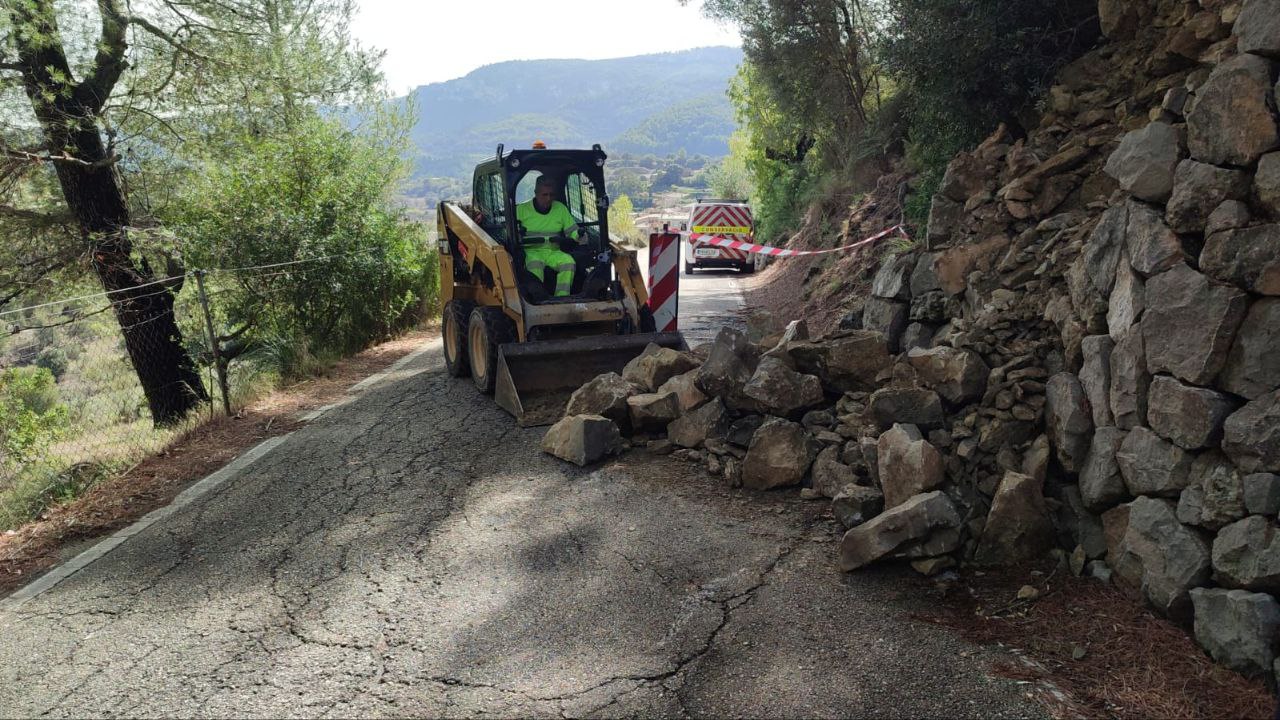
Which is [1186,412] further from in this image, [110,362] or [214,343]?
[110,362]

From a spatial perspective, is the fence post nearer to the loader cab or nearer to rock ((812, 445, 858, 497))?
the loader cab

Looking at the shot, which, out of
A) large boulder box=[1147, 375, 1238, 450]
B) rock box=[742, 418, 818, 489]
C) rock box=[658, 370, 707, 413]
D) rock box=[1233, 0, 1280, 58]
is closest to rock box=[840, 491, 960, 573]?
large boulder box=[1147, 375, 1238, 450]

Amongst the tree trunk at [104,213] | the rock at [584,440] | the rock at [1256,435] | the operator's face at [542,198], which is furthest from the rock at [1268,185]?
the tree trunk at [104,213]

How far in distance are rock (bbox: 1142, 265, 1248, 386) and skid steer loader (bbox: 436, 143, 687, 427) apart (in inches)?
179

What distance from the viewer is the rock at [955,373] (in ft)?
15.4

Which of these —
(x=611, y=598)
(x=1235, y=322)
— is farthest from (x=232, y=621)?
(x=1235, y=322)

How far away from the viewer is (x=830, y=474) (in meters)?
5.08

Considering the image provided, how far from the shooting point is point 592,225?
28.2ft

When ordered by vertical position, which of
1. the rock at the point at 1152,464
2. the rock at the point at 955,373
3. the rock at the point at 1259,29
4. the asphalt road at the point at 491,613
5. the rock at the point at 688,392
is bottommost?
the asphalt road at the point at 491,613

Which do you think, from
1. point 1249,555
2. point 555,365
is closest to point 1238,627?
point 1249,555

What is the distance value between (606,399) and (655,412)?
1.44 ft

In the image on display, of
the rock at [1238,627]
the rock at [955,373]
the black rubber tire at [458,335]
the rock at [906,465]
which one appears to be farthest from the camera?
the black rubber tire at [458,335]

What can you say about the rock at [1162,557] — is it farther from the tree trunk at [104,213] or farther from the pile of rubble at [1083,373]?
the tree trunk at [104,213]

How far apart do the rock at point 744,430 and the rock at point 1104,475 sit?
2.17 meters
